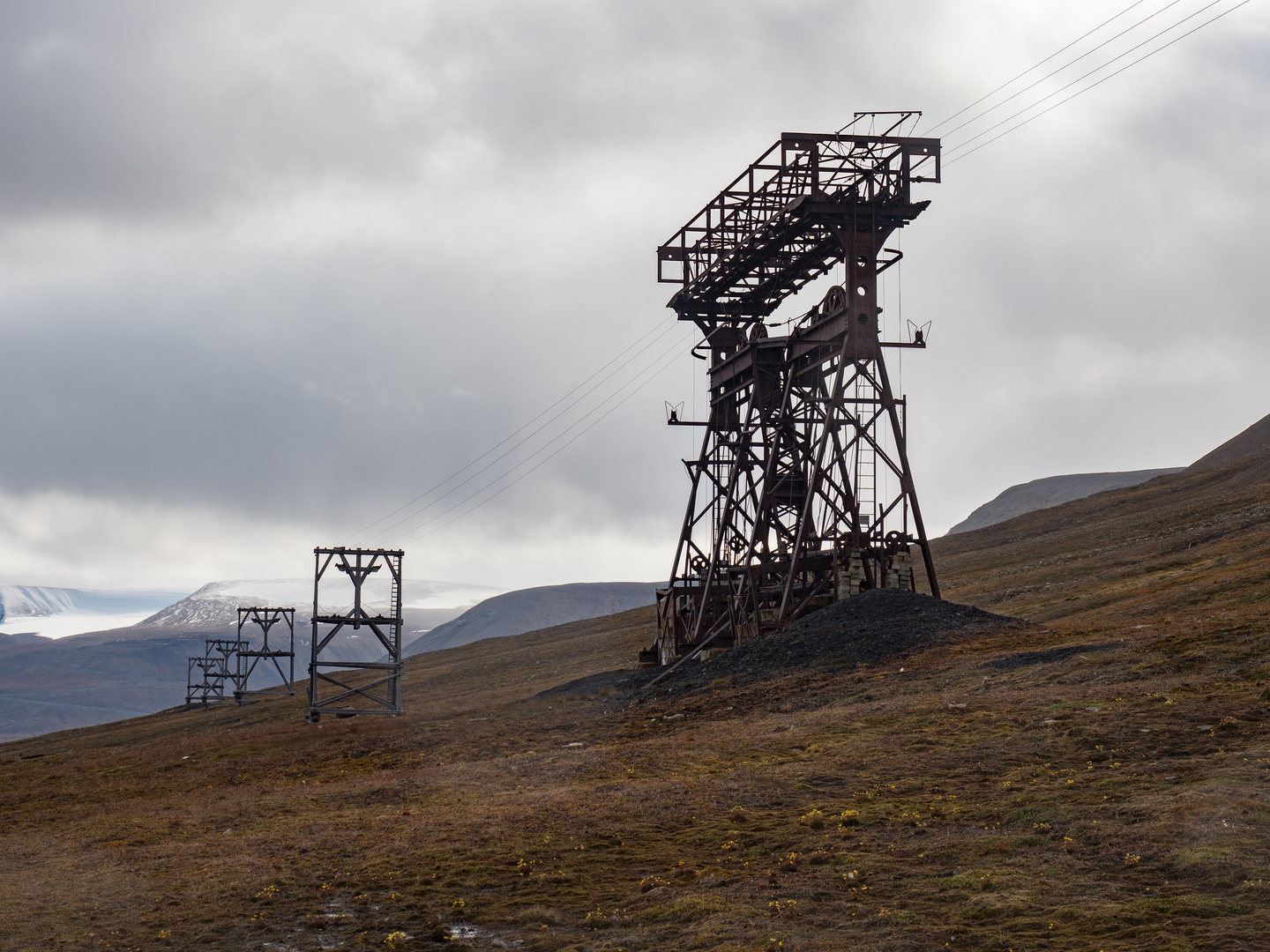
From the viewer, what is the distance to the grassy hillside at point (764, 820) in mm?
11945

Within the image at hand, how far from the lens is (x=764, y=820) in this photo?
15.9m

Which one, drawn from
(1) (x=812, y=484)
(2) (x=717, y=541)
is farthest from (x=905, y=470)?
(2) (x=717, y=541)

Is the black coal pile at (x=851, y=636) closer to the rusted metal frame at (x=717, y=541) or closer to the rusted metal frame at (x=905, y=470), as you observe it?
the rusted metal frame at (x=905, y=470)

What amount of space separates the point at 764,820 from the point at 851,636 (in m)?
14.5

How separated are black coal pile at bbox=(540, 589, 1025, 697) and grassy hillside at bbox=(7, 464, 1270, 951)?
1.38 feet

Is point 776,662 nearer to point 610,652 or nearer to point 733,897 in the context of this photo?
point 733,897

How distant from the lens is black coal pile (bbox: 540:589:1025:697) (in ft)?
93.9

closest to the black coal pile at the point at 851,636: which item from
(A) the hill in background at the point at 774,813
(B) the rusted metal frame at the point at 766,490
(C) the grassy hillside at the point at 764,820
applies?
(A) the hill in background at the point at 774,813

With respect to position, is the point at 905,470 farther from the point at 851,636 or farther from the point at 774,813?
the point at 774,813

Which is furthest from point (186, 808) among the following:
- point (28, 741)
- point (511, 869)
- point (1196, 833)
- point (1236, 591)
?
point (28, 741)

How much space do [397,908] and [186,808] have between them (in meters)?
11.0

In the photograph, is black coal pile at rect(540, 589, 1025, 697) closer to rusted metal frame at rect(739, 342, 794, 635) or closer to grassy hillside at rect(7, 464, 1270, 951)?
grassy hillside at rect(7, 464, 1270, 951)

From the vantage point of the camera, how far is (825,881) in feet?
42.7

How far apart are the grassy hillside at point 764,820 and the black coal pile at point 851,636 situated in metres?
0.42
